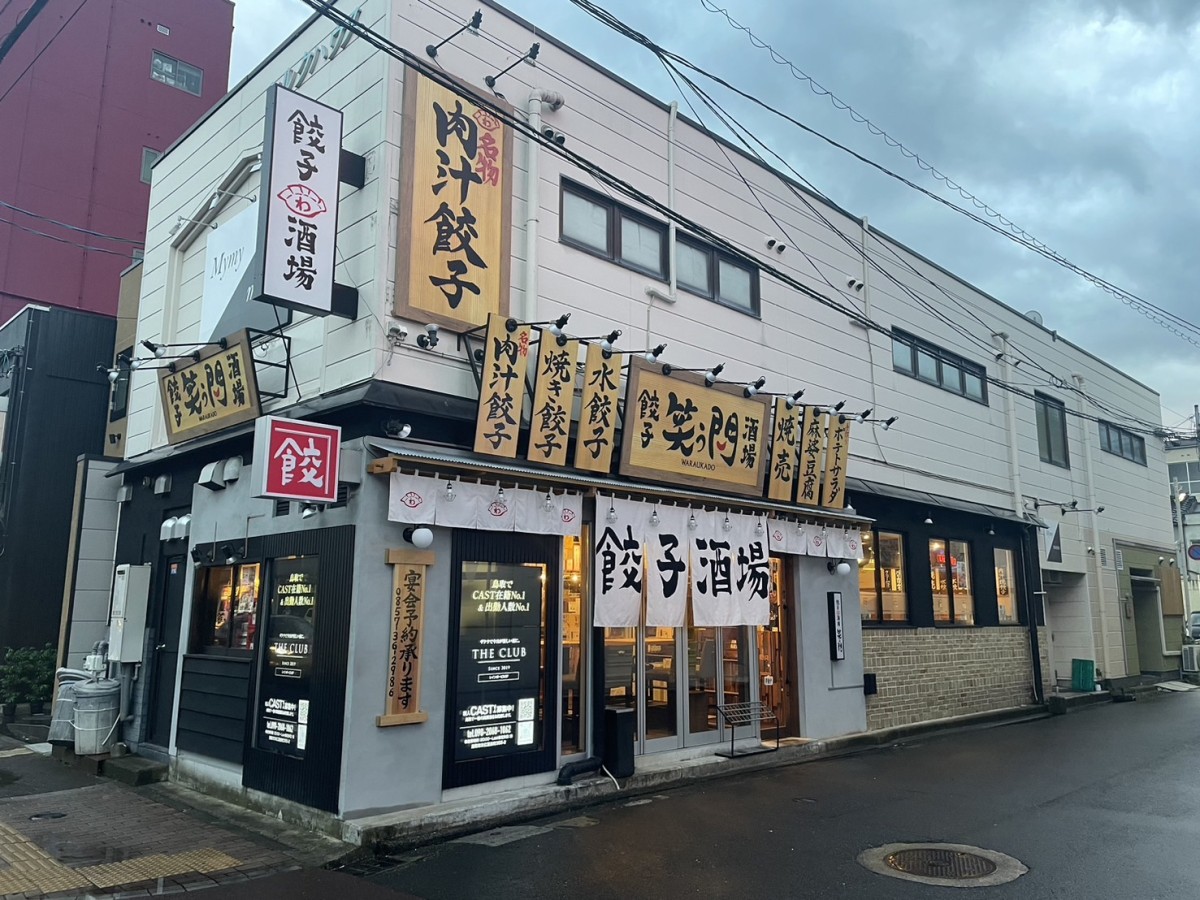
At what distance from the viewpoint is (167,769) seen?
10.5m

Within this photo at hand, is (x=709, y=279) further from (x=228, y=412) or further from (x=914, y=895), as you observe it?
(x=914, y=895)

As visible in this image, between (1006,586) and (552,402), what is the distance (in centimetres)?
1361

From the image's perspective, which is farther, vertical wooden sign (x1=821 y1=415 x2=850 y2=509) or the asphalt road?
vertical wooden sign (x1=821 y1=415 x2=850 y2=509)

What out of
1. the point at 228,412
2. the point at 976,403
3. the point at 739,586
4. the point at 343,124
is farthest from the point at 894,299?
the point at 228,412

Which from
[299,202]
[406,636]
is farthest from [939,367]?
[299,202]

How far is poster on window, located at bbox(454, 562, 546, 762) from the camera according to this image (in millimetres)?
8922

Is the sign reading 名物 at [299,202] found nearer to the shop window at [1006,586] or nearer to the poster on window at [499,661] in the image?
the poster on window at [499,661]

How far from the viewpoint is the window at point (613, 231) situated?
11.1 metres

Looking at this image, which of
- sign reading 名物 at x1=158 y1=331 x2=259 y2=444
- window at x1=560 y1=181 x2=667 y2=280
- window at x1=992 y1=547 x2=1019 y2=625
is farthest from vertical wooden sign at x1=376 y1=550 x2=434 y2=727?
window at x1=992 y1=547 x2=1019 y2=625

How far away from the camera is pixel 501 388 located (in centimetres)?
908

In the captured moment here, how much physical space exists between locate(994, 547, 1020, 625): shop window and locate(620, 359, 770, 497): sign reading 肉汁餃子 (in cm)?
887

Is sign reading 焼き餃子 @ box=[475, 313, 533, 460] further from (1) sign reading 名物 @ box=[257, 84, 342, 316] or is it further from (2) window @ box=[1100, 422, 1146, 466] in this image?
(2) window @ box=[1100, 422, 1146, 466]

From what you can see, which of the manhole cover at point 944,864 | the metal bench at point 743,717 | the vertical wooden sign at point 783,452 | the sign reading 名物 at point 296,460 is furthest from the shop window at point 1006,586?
the sign reading 名物 at point 296,460

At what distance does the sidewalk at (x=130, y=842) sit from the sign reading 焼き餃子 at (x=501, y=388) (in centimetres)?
404
